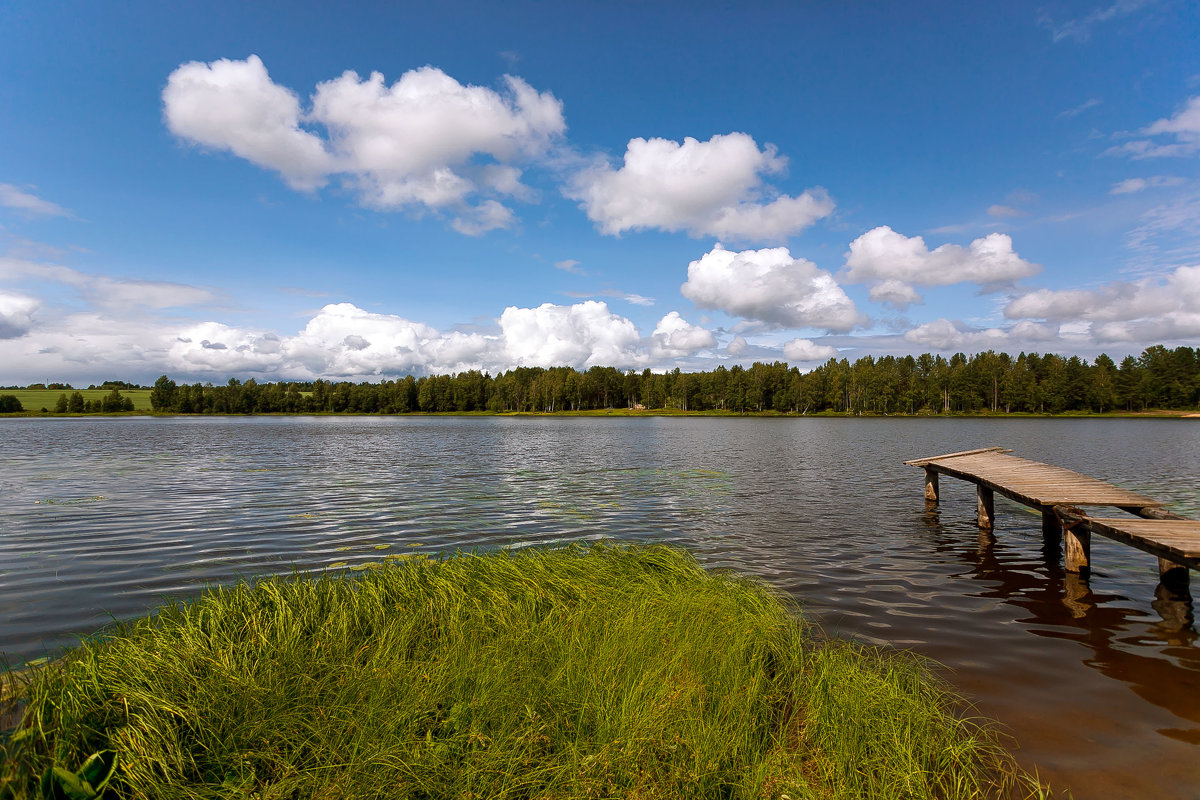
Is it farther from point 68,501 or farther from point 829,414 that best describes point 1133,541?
point 829,414

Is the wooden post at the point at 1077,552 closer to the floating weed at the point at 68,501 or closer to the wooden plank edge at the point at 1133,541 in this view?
the wooden plank edge at the point at 1133,541

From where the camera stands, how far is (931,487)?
2336 centimetres

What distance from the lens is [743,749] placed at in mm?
5371

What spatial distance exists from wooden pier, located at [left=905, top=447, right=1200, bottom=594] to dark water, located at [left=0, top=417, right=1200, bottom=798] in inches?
30.0

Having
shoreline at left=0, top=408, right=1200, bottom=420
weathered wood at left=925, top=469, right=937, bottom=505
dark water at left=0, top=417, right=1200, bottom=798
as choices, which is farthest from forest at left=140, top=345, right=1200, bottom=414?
weathered wood at left=925, top=469, right=937, bottom=505

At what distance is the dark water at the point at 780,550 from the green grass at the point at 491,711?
5.86ft

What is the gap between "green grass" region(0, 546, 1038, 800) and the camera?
15.5 ft

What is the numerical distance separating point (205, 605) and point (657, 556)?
7.94 meters

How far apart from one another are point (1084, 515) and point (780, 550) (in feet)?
22.3

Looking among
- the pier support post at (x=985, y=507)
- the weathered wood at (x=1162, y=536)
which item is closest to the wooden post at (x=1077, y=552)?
the weathered wood at (x=1162, y=536)

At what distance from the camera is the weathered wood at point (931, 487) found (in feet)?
75.6

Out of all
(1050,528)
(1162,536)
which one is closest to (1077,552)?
(1162,536)

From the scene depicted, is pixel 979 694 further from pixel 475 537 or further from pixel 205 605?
pixel 475 537

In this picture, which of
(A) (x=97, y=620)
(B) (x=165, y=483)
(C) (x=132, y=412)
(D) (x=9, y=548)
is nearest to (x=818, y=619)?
(A) (x=97, y=620)
